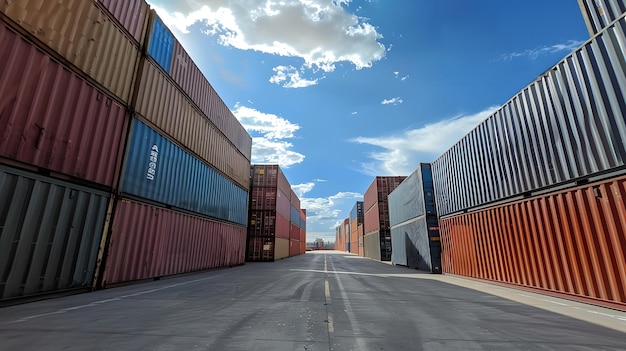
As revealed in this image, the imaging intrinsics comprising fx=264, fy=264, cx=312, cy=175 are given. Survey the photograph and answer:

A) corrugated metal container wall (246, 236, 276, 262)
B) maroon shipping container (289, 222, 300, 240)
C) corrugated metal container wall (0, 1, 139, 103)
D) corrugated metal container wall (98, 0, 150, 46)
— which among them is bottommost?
corrugated metal container wall (246, 236, 276, 262)

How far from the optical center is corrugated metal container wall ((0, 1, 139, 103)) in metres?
6.85

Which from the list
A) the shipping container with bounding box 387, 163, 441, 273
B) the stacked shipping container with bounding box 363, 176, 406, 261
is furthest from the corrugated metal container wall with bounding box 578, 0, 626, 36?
the stacked shipping container with bounding box 363, 176, 406, 261

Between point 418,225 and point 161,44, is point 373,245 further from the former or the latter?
point 161,44

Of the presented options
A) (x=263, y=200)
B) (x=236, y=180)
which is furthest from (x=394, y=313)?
(x=263, y=200)

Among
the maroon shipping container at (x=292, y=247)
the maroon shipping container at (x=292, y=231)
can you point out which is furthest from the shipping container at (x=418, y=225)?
the maroon shipping container at (x=292, y=247)

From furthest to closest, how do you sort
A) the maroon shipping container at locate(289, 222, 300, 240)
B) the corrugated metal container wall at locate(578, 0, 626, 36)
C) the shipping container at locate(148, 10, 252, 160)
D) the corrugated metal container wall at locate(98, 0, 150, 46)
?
the maroon shipping container at locate(289, 222, 300, 240) → the shipping container at locate(148, 10, 252, 160) → the corrugated metal container wall at locate(98, 0, 150, 46) → the corrugated metal container wall at locate(578, 0, 626, 36)

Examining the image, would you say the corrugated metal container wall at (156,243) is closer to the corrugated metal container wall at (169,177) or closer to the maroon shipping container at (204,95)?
the corrugated metal container wall at (169,177)

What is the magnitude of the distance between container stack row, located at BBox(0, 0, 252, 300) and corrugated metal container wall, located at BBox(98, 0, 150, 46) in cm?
5

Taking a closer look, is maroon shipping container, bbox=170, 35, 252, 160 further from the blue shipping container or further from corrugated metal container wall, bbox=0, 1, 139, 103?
corrugated metal container wall, bbox=0, 1, 139, 103

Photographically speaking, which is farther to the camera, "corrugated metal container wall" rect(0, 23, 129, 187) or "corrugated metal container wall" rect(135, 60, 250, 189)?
"corrugated metal container wall" rect(135, 60, 250, 189)

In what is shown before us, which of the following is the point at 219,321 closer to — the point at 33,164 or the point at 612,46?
the point at 33,164

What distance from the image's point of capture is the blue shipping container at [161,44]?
38.2 ft

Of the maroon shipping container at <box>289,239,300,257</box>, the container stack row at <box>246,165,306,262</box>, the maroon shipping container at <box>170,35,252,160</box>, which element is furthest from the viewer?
the maroon shipping container at <box>289,239,300,257</box>

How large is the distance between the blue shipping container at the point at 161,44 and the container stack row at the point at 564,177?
15219 millimetres
